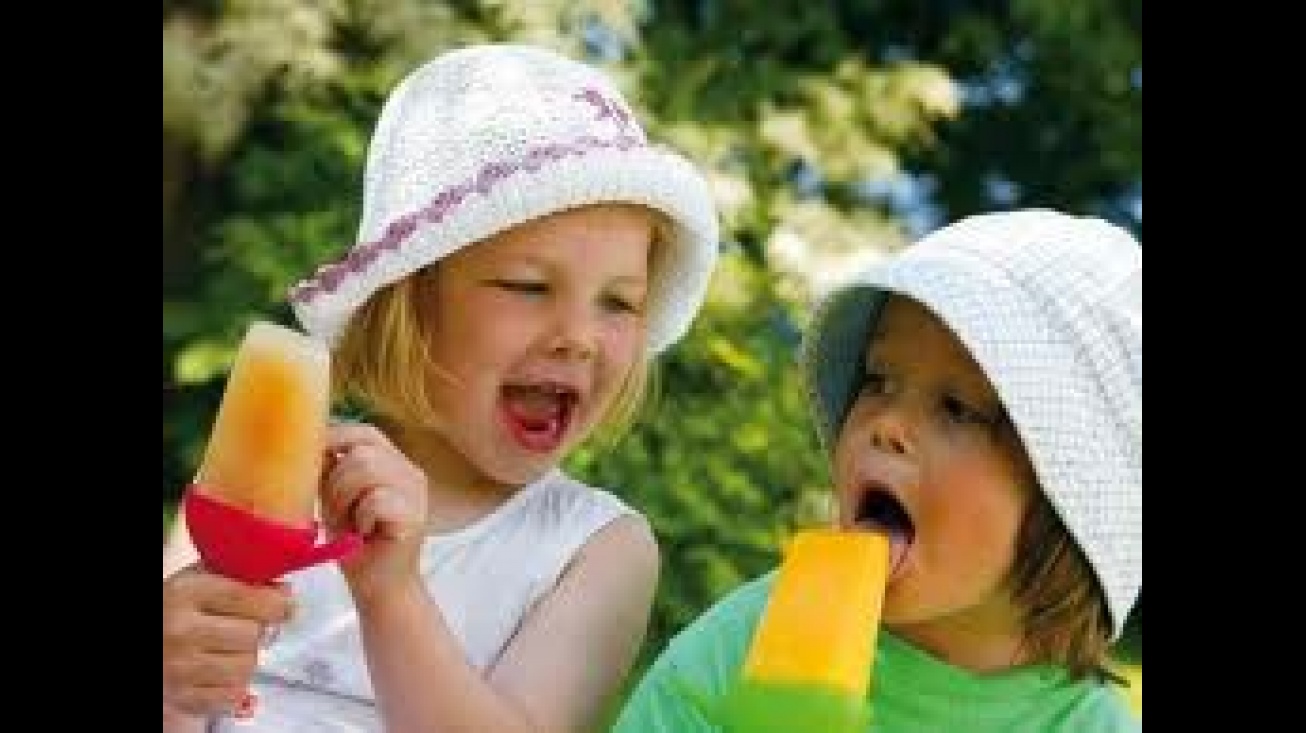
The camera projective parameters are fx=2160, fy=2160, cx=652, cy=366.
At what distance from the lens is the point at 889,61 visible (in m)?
5.33

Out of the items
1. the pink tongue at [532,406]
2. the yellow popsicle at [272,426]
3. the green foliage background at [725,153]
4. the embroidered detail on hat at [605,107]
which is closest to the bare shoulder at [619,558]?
the pink tongue at [532,406]

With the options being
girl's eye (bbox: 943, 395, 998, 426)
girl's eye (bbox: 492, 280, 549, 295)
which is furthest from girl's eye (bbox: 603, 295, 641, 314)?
girl's eye (bbox: 943, 395, 998, 426)

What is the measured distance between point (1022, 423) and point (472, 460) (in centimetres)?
47

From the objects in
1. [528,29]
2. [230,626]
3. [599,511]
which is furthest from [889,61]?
[230,626]

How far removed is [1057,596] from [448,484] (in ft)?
1.68

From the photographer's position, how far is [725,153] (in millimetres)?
4754

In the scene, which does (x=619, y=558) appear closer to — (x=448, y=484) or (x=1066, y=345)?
(x=448, y=484)

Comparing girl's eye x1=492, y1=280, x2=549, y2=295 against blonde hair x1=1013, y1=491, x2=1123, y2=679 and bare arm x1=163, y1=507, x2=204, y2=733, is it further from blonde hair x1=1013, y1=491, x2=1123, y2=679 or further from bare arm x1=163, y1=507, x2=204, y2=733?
blonde hair x1=1013, y1=491, x2=1123, y2=679

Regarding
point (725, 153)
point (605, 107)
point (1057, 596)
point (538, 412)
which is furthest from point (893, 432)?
point (725, 153)

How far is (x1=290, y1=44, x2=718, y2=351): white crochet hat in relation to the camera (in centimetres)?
169

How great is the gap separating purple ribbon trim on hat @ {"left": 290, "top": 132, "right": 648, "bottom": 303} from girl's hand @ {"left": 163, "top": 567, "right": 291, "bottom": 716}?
392mm
